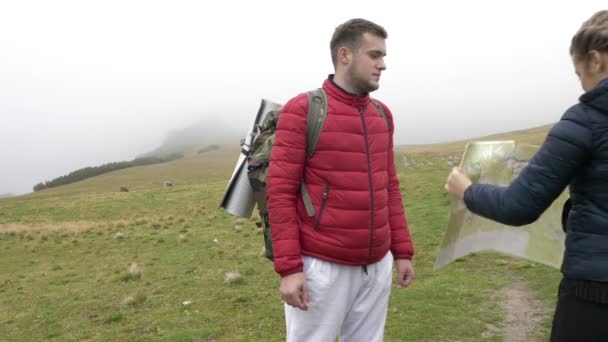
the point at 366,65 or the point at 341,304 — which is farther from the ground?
the point at 366,65

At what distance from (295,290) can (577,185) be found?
172cm

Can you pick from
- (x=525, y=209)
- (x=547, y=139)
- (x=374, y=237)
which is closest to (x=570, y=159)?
(x=547, y=139)

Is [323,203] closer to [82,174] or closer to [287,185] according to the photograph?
[287,185]

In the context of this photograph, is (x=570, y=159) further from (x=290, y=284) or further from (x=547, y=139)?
(x=290, y=284)

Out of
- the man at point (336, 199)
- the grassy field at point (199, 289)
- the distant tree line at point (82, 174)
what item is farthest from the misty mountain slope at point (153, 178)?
the man at point (336, 199)

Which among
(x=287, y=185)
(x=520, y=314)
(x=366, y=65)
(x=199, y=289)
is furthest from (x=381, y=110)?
(x=199, y=289)

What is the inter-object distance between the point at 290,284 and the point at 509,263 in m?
8.75

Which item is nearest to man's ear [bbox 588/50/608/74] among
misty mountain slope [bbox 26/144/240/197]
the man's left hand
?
the man's left hand

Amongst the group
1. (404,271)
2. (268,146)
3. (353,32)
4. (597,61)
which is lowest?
(404,271)

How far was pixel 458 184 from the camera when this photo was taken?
8.70 ft

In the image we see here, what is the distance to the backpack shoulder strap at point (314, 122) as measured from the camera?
3.21 metres

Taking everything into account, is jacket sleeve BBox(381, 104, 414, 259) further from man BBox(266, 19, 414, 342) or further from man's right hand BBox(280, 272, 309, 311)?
man's right hand BBox(280, 272, 309, 311)

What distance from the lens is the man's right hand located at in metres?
3.10

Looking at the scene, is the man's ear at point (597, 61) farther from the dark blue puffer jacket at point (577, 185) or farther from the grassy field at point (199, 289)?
the grassy field at point (199, 289)
